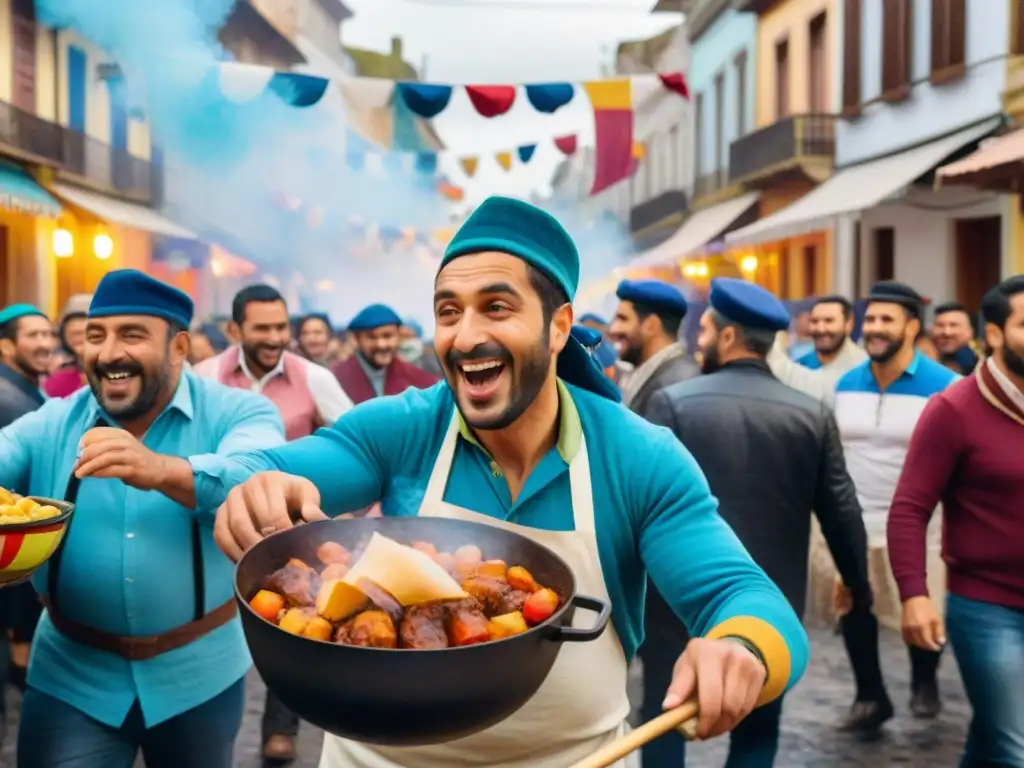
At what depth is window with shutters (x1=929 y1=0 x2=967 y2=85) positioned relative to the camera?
50.2 feet

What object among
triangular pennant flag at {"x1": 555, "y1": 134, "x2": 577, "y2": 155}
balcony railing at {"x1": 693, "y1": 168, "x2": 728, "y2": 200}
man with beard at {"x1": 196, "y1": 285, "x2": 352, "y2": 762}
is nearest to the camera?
man with beard at {"x1": 196, "y1": 285, "x2": 352, "y2": 762}

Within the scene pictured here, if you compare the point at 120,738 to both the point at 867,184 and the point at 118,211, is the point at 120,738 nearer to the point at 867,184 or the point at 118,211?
the point at 867,184

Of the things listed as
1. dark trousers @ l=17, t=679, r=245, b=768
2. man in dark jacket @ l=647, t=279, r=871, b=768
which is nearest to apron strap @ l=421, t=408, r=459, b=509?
dark trousers @ l=17, t=679, r=245, b=768

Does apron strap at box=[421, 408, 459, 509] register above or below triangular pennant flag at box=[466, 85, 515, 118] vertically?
below

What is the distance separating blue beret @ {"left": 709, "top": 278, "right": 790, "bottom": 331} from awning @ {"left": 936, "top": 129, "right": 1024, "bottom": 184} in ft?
25.0

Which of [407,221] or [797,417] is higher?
[407,221]

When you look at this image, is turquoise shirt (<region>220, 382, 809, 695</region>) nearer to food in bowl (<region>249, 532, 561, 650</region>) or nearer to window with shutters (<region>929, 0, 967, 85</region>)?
food in bowl (<region>249, 532, 561, 650</region>)

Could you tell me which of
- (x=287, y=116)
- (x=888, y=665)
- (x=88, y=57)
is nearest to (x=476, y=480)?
(x=888, y=665)

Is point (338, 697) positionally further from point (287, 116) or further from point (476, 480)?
point (287, 116)

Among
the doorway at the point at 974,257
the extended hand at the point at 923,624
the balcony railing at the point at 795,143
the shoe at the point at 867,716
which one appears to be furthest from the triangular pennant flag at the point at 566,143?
the extended hand at the point at 923,624

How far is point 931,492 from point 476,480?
222 centimetres

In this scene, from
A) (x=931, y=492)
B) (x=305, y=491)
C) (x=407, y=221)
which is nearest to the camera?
(x=305, y=491)

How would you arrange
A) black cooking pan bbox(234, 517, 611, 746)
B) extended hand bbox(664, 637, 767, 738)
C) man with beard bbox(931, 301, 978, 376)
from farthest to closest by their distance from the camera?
man with beard bbox(931, 301, 978, 376)
extended hand bbox(664, 637, 767, 738)
black cooking pan bbox(234, 517, 611, 746)

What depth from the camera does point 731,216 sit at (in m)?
23.5
